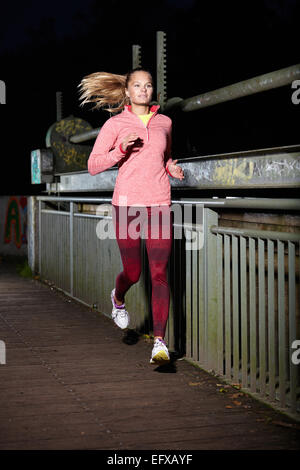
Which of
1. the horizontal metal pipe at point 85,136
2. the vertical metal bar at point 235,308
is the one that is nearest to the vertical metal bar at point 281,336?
the vertical metal bar at point 235,308

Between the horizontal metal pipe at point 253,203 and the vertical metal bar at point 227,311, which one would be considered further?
the vertical metal bar at point 227,311

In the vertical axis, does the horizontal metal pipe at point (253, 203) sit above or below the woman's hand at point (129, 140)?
below

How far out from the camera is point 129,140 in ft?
17.3

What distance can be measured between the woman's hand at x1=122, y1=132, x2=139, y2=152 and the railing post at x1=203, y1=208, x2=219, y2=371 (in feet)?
2.52

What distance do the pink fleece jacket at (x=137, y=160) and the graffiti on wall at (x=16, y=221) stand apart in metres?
13.2

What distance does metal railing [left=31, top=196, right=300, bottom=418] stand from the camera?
14.9ft

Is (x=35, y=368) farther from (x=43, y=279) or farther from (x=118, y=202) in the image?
(x=43, y=279)

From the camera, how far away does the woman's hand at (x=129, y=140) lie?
525 centimetres

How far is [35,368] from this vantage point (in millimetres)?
5918

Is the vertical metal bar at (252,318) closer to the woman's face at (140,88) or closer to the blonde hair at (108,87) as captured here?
the woman's face at (140,88)

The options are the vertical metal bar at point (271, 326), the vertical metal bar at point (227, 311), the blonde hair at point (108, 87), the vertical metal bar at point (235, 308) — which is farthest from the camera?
the blonde hair at point (108, 87)

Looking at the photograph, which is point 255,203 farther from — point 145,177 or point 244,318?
point 145,177

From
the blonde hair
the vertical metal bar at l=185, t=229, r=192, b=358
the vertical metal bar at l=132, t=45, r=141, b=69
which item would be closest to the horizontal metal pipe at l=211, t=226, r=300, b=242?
the vertical metal bar at l=185, t=229, r=192, b=358
